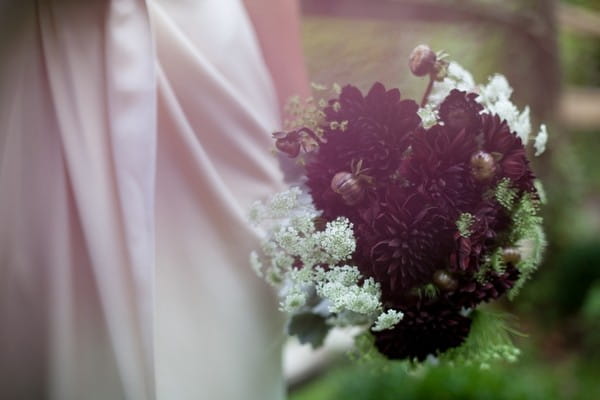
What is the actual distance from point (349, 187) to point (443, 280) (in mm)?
213

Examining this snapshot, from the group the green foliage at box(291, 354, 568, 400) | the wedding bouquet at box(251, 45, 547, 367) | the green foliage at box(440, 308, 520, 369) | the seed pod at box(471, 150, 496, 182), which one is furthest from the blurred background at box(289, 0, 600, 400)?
the seed pod at box(471, 150, 496, 182)

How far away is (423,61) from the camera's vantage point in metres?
1.17

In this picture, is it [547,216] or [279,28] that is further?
[547,216]

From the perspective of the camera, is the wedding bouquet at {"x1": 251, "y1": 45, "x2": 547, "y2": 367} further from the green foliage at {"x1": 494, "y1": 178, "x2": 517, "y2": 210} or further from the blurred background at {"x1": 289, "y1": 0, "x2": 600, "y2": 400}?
the blurred background at {"x1": 289, "y1": 0, "x2": 600, "y2": 400}

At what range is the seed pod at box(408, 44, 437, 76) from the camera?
1.17m

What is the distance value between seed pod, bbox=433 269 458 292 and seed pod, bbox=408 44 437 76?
357mm

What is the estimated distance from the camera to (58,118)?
1.15 metres

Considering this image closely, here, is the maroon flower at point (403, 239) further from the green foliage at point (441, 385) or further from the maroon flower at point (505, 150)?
the green foliage at point (441, 385)

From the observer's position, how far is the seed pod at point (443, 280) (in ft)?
3.53

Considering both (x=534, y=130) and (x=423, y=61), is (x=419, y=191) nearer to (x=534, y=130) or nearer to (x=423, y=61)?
(x=423, y=61)

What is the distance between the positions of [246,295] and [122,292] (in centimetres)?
28

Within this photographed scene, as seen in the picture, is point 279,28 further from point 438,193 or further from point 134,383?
point 134,383

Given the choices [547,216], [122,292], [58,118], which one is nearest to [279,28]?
[58,118]

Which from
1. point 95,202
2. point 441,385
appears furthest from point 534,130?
point 95,202
